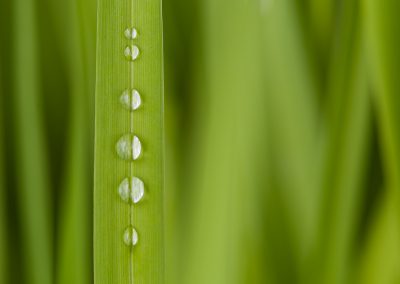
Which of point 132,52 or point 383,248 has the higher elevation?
point 132,52

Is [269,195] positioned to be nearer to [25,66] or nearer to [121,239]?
[121,239]

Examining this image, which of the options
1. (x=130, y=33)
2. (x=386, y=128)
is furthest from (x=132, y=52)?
(x=386, y=128)

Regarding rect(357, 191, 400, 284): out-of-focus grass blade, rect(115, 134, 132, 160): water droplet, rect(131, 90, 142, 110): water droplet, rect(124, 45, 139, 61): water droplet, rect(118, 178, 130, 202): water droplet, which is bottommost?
rect(357, 191, 400, 284): out-of-focus grass blade

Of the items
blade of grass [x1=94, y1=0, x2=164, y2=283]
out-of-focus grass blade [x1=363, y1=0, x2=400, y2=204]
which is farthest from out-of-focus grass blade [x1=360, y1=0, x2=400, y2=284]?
blade of grass [x1=94, y1=0, x2=164, y2=283]

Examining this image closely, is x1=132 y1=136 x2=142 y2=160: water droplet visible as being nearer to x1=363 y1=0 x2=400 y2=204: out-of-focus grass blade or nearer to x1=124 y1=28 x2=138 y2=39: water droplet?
x1=124 y1=28 x2=138 y2=39: water droplet

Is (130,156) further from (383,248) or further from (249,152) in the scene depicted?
(383,248)

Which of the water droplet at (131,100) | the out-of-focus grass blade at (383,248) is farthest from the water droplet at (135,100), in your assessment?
the out-of-focus grass blade at (383,248)
